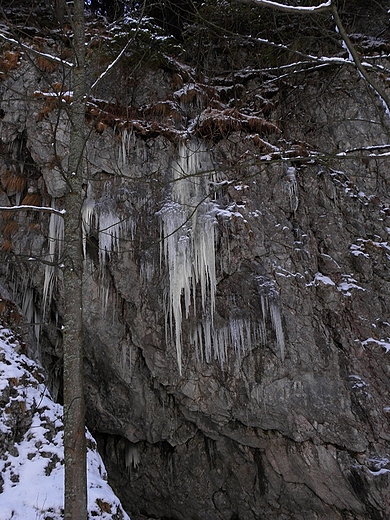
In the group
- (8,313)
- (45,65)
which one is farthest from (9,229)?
(45,65)

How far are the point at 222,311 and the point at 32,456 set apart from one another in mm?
3292

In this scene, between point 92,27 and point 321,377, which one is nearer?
point 321,377

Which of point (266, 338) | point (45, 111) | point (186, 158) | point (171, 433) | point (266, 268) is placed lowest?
point (171, 433)

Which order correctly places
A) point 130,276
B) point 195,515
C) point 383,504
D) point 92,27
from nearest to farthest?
point 383,504
point 130,276
point 195,515
point 92,27

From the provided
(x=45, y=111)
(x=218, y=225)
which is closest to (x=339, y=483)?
(x=218, y=225)

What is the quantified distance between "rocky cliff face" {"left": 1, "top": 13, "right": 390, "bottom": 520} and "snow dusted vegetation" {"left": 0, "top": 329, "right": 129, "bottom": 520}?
157 cm

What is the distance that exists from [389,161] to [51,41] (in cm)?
672

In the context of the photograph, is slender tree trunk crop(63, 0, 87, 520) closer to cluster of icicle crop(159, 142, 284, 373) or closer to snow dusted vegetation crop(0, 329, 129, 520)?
snow dusted vegetation crop(0, 329, 129, 520)

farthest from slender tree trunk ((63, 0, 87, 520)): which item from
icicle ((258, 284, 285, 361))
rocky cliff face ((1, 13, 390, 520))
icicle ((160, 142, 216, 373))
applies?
icicle ((258, 284, 285, 361))

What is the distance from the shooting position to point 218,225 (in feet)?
22.0

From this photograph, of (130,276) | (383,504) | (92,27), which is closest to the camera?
(383,504)

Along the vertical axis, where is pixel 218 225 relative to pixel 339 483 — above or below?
above

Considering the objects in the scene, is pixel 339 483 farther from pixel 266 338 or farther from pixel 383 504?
pixel 266 338

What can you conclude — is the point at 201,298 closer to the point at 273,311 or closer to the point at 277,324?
the point at 273,311
